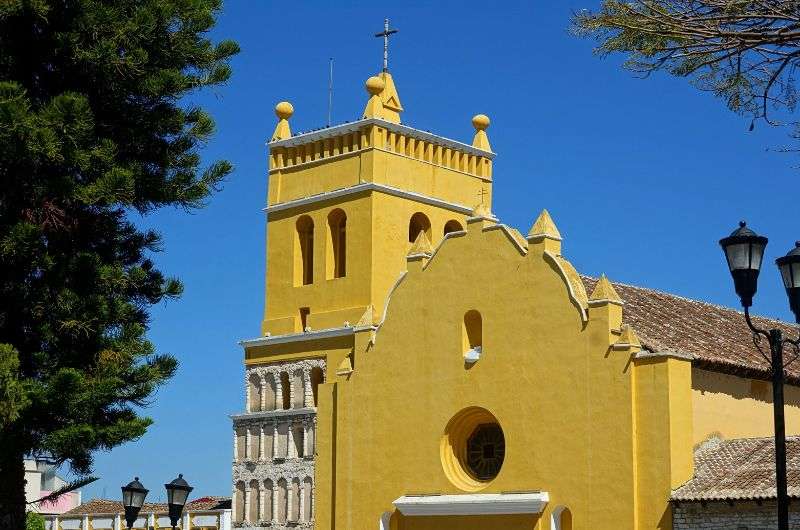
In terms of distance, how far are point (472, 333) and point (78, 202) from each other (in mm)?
10937

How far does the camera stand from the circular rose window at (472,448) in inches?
1125

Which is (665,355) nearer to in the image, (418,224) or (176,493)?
(176,493)

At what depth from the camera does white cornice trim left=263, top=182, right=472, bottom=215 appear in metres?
38.8

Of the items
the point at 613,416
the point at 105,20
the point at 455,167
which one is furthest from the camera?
the point at 455,167

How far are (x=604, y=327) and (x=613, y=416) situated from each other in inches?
64.8

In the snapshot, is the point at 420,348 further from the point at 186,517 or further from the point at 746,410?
the point at 186,517

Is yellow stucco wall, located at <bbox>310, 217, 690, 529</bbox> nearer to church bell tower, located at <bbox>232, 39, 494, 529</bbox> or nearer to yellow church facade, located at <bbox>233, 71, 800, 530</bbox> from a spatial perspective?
yellow church facade, located at <bbox>233, 71, 800, 530</bbox>

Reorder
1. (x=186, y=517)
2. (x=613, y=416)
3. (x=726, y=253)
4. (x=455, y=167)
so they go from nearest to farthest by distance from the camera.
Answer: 1. (x=726, y=253)
2. (x=613, y=416)
3. (x=455, y=167)
4. (x=186, y=517)

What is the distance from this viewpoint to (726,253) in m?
14.7

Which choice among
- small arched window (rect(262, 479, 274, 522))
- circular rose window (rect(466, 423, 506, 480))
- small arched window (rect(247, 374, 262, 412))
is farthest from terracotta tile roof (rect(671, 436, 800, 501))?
small arched window (rect(247, 374, 262, 412))

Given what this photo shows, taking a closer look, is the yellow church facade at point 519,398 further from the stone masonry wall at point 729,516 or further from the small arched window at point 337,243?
the small arched window at point 337,243

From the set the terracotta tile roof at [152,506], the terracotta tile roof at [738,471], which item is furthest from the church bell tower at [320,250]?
the terracotta tile roof at [738,471]

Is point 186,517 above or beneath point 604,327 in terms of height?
beneath

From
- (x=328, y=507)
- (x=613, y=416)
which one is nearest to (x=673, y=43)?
(x=613, y=416)
